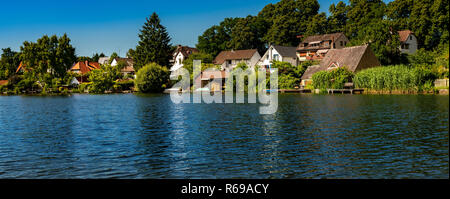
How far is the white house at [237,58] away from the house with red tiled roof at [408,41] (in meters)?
41.7

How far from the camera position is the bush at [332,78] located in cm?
7525

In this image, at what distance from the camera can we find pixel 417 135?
20.9m

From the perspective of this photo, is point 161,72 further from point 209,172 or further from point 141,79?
point 209,172

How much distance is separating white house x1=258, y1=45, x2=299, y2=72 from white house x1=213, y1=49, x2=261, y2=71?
9.32 ft

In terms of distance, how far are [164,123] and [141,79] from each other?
67.4m

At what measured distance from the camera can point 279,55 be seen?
359 ft

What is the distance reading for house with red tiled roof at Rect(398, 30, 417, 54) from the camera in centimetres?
8981

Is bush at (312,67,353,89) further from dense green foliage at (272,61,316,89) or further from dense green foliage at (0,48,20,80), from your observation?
dense green foliage at (0,48,20,80)

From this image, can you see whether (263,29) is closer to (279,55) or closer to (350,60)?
(279,55)

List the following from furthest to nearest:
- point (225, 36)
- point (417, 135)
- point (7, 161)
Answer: point (225, 36) → point (417, 135) → point (7, 161)

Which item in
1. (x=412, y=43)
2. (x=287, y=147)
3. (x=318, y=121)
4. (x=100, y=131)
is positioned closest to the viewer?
(x=287, y=147)

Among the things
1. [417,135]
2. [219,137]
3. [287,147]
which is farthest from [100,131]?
[417,135]

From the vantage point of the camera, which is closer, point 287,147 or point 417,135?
point 287,147

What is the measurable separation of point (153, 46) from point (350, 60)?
5429 centimetres
